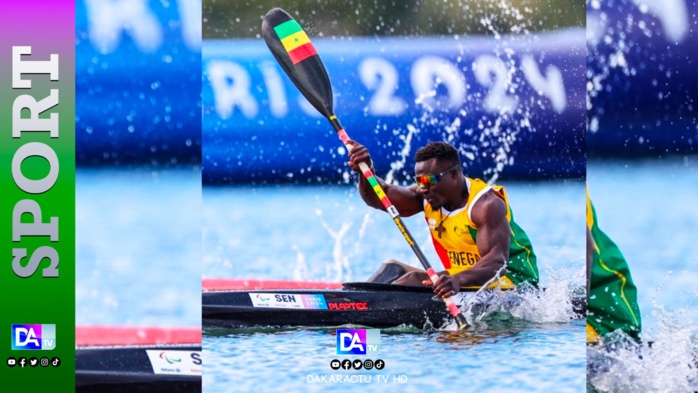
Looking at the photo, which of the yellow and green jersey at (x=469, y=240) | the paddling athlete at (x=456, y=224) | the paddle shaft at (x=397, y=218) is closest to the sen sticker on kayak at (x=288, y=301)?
the paddling athlete at (x=456, y=224)

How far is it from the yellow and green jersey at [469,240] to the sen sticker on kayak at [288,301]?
28.5 inches

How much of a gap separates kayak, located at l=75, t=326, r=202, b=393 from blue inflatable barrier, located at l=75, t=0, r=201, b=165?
95cm

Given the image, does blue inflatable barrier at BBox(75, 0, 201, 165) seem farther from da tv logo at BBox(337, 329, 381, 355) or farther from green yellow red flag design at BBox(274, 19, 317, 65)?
da tv logo at BBox(337, 329, 381, 355)

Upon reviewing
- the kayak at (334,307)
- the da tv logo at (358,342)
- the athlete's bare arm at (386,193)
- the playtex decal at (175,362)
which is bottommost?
the playtex decal at (175,362)

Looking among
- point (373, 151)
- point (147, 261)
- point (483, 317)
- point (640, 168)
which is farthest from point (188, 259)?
point (640, 168)

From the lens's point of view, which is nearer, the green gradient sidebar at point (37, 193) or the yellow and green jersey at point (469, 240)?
the green gradient sidebar at point (37, 193)

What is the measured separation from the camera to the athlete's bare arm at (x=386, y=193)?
616 cm

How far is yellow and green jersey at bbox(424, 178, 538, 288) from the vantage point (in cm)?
618

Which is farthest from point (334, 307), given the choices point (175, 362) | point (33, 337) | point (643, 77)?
point (643, 77)

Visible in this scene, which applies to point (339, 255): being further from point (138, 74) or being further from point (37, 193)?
point (37, 193)

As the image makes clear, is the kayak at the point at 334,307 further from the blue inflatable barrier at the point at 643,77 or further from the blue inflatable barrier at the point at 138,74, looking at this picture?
the blue inflatable barrier at the point at 643,77

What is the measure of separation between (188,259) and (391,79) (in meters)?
1.46

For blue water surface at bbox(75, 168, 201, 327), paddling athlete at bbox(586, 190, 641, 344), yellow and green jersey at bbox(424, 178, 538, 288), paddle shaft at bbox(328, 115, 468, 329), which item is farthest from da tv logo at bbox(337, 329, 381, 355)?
paddling athlete at bbox(586, 190, 641, 344)

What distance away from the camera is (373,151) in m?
6.19
